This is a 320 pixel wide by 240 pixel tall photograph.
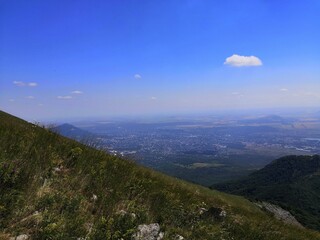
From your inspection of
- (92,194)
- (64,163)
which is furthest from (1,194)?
(64,163)

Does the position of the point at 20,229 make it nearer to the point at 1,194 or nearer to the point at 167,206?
the point at 1,194

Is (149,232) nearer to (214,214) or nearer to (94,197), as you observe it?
(94,197)

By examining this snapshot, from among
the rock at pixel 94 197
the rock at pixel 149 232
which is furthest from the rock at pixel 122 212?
the rock at pixel 94 197

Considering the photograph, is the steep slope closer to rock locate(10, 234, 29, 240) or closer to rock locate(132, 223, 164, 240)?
rock locate(132, 223, 164, 240)

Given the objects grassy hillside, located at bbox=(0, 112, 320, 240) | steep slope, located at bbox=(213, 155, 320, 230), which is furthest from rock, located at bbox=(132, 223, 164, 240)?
steep slope, located at bbox=(213, 155, 320, 230)

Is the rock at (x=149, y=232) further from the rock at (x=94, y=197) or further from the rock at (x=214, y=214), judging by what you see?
the rock at (x=214, y=214)

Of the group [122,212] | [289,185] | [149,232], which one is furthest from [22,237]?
[289,185]
